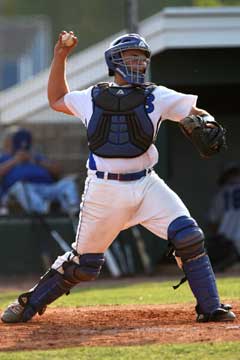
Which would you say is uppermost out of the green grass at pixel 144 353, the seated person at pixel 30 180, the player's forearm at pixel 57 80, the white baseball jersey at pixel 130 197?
the player's forearm at pixel 57 80

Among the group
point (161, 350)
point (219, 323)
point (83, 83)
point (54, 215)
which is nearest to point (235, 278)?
point (54, 215)

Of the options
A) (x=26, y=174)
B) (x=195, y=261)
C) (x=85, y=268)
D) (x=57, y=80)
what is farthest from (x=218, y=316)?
(x=26, y=174)

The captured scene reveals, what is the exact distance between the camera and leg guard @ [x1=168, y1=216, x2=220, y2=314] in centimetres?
631

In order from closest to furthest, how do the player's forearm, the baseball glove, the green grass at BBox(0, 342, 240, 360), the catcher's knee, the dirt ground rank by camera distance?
the green grass at BBox(0, 342, 240, 360)
the dirt ground
the catcher's knee
the baseball glove
the player's forearm

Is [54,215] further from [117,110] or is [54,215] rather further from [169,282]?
[117,110]

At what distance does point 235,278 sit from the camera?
39.1 feet

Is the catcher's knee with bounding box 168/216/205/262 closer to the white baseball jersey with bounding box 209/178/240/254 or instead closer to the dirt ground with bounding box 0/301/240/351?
the dirt ground with bounding box 0/301/240/351

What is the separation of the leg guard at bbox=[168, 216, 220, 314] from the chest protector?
529mm

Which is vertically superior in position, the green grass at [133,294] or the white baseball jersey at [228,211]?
the green grass at [133,294]

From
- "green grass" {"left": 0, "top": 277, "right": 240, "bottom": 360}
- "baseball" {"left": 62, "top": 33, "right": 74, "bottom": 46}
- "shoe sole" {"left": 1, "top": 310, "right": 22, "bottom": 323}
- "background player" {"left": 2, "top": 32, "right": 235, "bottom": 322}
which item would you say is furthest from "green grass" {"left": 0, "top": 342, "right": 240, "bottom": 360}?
"baseball" {"left": 62, "top": 33, "right": 74, "bottom": 46}

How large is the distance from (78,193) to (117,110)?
760 cm

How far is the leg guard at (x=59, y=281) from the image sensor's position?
21.4ft

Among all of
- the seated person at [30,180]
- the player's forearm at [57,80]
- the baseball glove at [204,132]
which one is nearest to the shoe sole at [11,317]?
the player's forearm at [57,80]

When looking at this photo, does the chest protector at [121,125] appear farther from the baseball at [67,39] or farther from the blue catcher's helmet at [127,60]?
the baseball at [67,39]
